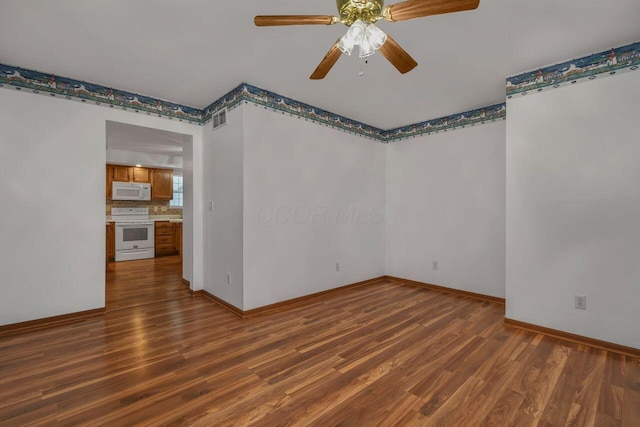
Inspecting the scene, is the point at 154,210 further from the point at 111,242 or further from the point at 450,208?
the point at 450,208

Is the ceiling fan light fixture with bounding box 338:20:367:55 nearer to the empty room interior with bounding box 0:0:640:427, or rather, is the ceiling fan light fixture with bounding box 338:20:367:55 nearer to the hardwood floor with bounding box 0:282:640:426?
the empty room interior with bounding box 0:0:640:427

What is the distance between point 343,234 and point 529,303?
227cm

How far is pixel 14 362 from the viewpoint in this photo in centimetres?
218

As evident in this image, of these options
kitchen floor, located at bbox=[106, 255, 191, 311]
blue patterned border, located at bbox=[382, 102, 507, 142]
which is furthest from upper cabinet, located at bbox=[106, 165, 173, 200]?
blue patterned border, located at bbox=[382, 102, 507, 142]

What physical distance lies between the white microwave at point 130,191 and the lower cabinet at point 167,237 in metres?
0.73

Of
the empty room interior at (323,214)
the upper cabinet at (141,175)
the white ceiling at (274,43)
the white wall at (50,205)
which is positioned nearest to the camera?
the empty room interior at (323,214)

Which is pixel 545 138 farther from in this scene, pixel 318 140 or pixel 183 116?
pixel 183 116

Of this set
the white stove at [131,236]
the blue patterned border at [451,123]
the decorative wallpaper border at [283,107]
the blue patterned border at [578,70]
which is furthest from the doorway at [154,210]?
the blue patterned border at [578,70]

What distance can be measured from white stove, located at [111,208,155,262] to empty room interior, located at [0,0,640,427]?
2.48 metres

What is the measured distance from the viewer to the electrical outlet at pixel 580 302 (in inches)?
100

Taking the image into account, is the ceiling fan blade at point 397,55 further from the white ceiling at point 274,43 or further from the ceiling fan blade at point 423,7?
the white ceiling at point 274,43

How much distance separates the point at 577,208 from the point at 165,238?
759 cm

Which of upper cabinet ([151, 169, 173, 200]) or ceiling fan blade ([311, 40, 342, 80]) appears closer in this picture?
ceiling fan blade ([311, 40, 342, 80])

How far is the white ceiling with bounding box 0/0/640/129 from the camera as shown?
6.38 feet
